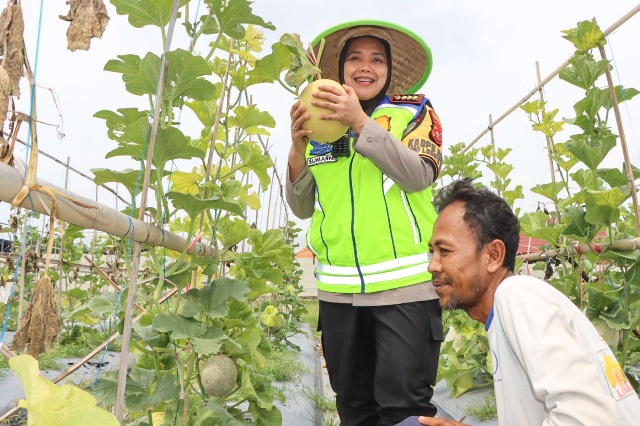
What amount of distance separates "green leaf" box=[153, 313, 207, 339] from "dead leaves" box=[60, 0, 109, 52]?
86 cm

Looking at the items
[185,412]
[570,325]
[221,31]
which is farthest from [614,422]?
[221,31]

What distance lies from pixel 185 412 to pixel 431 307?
0.90 m

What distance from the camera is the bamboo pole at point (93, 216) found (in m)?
0.85

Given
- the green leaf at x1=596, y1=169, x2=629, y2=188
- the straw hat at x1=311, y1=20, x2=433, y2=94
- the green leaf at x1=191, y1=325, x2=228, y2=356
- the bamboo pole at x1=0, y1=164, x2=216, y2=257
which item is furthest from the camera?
the green leaf at x1=596, y1=169, x2=629, y2=188

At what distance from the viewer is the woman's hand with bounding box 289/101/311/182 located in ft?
5.70

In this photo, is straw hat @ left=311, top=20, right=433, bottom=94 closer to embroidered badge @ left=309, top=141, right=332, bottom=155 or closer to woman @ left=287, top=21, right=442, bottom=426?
woman @ left=287, top=21, right=442, bottom=426

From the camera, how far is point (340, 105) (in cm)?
165

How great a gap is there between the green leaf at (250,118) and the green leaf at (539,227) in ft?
4.56

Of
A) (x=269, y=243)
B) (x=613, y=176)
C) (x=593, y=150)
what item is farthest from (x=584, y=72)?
(x=269, y=243)

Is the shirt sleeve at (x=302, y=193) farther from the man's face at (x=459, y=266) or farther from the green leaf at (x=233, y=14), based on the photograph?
the man's face at (x=459, y=266)

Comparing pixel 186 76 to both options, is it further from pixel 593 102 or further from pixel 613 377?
pixel 593 102

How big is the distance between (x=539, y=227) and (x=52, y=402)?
2.64 meters

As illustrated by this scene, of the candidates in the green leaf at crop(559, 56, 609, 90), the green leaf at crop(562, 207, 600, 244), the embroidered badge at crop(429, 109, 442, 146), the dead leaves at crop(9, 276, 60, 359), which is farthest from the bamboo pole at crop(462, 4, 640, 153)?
the dead leaves at crop(9, 276, 60, 359)

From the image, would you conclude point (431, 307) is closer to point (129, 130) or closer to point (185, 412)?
point (185, 412)
